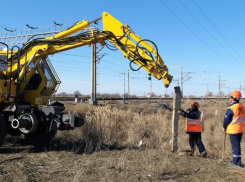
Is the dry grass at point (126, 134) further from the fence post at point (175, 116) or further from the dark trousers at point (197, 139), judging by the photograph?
the dark trousers at point (197, 139)

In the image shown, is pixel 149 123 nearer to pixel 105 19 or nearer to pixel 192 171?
pixel 105 19

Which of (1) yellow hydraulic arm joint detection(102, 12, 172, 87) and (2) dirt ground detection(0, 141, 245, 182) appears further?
(1) yellow hydraulic arm joint detection(102, 12, 172, 87)

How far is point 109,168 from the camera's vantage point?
22.4 ft

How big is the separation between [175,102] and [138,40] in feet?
7.14

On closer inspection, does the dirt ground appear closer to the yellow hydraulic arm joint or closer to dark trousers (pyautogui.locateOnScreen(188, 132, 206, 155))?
dark trousers (pyautogui.locateOnScreen(188, 132, 206, 155))

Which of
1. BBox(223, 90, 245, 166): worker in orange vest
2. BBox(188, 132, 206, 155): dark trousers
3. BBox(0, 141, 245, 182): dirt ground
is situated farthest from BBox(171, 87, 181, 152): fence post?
BBox(223, 90, 245, 166): worker in orange vest

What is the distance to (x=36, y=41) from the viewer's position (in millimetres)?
10578

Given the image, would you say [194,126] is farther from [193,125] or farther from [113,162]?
[113,162]

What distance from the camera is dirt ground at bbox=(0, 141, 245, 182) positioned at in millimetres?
6203

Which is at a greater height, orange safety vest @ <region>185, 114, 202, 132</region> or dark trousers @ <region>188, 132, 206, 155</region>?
orange safety vest @ <region>185, 114, 202, 132</region>

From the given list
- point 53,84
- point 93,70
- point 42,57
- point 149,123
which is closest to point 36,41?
point 42,57


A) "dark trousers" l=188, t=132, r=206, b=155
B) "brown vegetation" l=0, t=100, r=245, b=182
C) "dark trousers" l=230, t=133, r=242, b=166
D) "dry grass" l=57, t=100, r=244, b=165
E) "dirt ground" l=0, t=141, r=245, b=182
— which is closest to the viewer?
"dirt ground" l=0, t=141, r=245, b=182

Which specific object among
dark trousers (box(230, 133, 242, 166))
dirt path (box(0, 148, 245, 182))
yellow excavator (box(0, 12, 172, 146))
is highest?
yellow excavator (box(0, 12, 172, 146))

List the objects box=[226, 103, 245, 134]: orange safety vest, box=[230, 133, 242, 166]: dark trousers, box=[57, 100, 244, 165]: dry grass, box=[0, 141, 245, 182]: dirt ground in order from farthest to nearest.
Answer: box=[57, 100, 244, 165]: dry grass
box=[226, 103, 245, 134]: orange safety vest
box=[230, 133, 242, 166]: dark trousers
box=[0, 141, 245, 182]: dirt ground
